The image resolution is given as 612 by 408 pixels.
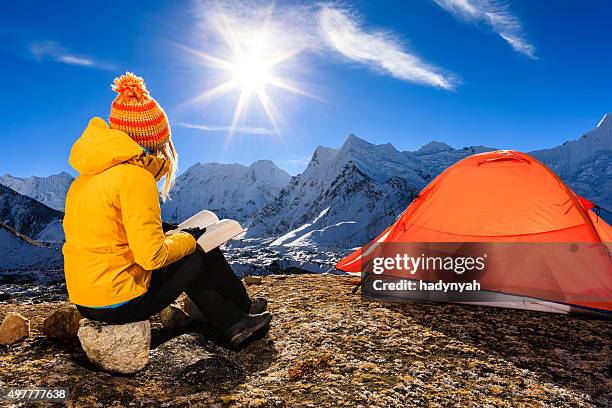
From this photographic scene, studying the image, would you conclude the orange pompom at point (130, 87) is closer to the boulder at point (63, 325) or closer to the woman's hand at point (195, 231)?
the woman's hand at point (195, 231)

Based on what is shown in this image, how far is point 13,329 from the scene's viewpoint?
423cm

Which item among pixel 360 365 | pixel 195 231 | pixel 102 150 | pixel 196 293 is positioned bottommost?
pixel 360 365

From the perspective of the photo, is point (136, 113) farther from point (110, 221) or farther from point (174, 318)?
point (174, 318)

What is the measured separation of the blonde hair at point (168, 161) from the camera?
12.3 ft

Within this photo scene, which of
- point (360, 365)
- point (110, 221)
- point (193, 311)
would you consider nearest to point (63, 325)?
point (193, 311)

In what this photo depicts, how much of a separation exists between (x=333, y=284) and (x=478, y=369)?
439cm

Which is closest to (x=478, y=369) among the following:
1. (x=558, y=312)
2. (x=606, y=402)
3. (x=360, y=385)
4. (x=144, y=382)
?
(x=606, y=402)

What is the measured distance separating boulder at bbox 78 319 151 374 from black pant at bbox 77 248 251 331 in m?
0.09

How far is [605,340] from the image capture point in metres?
4.67

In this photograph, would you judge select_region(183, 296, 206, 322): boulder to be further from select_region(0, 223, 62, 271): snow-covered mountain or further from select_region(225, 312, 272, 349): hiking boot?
select_region(0, 223, 62, 271): snow-covered mountain

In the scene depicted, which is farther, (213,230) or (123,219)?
(213,230)

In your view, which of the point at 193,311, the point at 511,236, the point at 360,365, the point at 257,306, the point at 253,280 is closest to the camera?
the point at 360,365

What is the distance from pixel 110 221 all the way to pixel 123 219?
6.1 inches

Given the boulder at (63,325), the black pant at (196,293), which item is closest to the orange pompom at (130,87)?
the black pant at (196,293)
